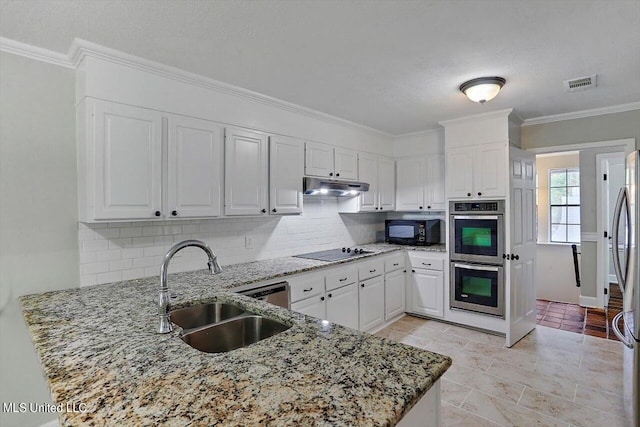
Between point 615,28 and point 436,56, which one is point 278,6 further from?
point 615,28

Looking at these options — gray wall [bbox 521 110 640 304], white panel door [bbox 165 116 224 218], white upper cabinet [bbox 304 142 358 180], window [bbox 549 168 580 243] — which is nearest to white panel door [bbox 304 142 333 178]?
white upper cabinet [bbox 304 142 358 180]

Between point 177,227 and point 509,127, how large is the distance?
3.57 metres

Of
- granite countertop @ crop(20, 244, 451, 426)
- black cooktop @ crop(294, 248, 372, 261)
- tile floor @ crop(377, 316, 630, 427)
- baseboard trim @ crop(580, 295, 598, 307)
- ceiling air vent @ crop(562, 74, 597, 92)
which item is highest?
ceiling air vent @ crop(562, 74, 597, 92)

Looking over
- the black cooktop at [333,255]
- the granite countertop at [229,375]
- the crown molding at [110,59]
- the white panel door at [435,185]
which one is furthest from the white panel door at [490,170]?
the granite countertop at [229,375]

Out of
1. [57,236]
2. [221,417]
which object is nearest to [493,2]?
[221,417]

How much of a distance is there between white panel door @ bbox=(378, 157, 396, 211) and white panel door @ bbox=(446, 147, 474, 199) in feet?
2.88

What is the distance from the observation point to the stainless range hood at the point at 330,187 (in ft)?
11.2

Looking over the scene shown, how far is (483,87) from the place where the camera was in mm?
2695

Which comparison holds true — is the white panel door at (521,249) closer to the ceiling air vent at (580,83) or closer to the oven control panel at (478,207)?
the oven control panel at (478,207)

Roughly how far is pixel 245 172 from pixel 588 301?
5228 millimetres

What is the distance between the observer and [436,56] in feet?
7.59

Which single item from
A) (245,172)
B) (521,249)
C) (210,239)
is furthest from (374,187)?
(210,239)

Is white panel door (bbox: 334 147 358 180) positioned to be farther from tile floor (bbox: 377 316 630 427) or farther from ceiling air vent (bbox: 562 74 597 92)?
ceiling air vent (bbox: 562 74 597 92)

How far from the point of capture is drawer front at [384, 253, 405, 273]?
13.3ft
